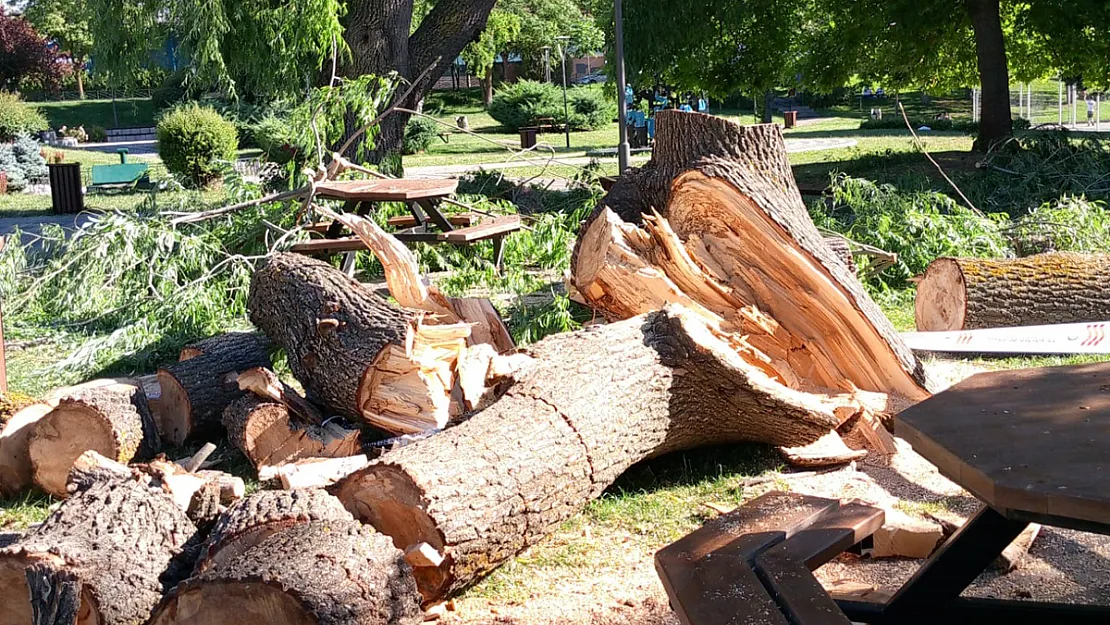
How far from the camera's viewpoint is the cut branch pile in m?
3.33

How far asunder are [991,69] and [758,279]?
10.8 m

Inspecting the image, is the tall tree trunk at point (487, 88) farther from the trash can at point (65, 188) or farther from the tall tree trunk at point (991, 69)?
the tall tree trunk at point (991, 69)

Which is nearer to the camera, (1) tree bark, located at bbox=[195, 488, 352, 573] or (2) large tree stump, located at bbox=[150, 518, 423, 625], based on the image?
(2) large tree stump, located at bbox=[150, 518, 423, 625]

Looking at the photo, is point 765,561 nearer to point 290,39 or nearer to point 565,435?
point 565,435

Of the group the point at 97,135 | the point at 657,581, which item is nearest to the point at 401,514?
the point at 657,581

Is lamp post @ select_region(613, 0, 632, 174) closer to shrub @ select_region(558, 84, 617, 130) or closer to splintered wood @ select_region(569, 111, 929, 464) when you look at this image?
splintered wood @ select_region(569, 111, 929, 464)

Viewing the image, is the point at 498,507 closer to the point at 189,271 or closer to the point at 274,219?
the point at 189,271

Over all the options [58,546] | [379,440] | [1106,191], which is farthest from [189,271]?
[1106,191]

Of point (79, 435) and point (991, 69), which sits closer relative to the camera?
point (79, 435)

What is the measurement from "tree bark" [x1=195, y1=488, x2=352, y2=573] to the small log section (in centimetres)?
467

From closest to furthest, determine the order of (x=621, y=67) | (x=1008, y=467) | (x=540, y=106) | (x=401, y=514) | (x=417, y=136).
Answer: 1. (x=1008, y=467)
2. (x=401, y=514)
3. (x=621, y=67)
4. (x=417, y=136)
5. (x=540, y=106)

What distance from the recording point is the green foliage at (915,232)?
8.41 m

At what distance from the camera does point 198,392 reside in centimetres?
548

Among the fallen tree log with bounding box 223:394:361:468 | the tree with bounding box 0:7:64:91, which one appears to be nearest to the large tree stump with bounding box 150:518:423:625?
the fallen tree log with bounding box 223:394:361:468
